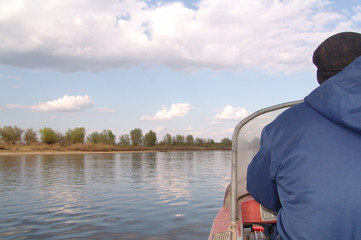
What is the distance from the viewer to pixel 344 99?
125 centimetres

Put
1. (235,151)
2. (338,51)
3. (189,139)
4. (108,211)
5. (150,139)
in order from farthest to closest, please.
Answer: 1. (189,139)
2. (150,139)
3. (108,211)
4. (235,151)
5. (338,51)

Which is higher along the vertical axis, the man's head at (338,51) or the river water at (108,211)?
the man's head at (338,51)

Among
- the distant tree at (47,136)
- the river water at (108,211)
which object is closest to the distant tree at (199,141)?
the distant tree at (47,136)

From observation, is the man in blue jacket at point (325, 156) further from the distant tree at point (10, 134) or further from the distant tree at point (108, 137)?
the distant tree at point (108, 137)

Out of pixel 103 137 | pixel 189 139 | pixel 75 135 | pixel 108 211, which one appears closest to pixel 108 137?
pixel 103 137

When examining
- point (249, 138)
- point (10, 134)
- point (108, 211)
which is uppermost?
point (10, 134)

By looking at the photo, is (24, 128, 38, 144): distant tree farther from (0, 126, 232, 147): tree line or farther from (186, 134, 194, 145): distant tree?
(186, 134, 194, 145): distant tree

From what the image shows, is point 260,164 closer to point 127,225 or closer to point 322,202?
point 322,202

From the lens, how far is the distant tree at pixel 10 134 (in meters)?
73.6

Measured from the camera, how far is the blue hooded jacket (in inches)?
48.5

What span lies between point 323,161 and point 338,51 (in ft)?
2.03

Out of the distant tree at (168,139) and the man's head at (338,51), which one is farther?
the distant tree at (168,139)

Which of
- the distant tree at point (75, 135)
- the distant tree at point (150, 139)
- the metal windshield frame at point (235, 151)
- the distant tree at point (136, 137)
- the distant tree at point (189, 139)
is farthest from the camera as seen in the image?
the distant tree at point (189, 139)

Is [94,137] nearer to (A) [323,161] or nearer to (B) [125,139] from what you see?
(B) [125,139]
